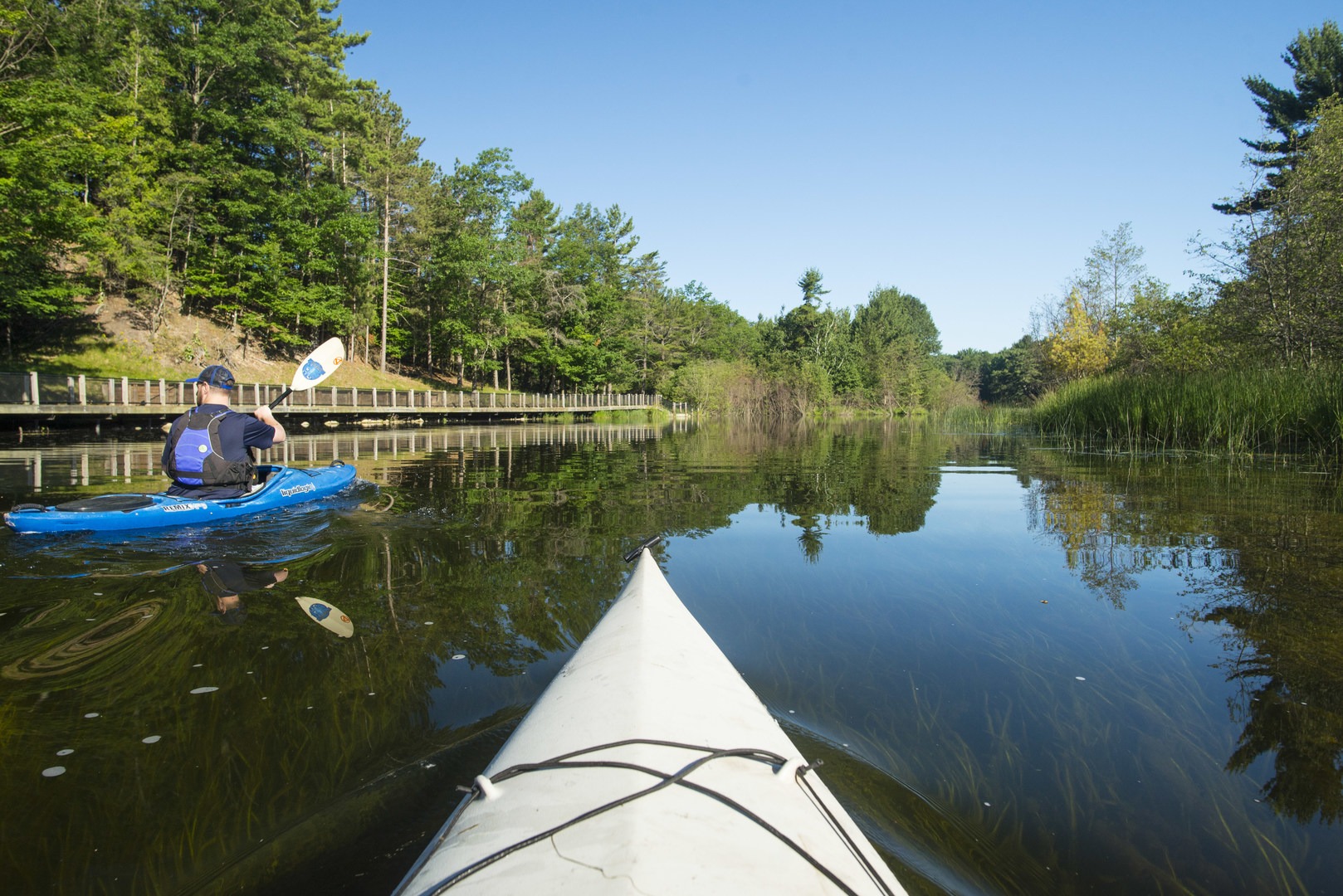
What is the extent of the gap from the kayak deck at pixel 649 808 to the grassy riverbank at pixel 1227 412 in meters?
13.2

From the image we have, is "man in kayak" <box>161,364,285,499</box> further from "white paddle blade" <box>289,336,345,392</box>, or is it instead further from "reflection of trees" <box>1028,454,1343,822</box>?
"reflection of trees" <box>1028,454,1343,822</box>

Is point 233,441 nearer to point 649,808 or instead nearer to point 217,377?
point 217,377

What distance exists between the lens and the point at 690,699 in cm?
199

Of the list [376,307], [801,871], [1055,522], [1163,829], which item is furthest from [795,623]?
[376,307]

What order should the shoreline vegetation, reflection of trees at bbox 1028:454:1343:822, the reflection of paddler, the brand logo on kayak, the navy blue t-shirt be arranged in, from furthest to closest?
1. the shoreline vegetation
2. the navy blue t-shirt
3. the brand logo on kayak
4. the reflection of paddler
5. reflection of trees at bbox 1028:454:1343:822

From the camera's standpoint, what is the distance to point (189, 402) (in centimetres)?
2094

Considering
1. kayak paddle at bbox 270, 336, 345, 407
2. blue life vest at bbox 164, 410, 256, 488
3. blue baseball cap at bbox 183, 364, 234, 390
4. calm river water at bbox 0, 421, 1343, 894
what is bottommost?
calm river water at bbox 0, 421, 1343, 894

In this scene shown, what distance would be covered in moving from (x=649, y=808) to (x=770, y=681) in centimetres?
186

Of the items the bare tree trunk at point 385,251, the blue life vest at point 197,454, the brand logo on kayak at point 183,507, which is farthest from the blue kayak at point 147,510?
the bare tree trunk at point 385,251

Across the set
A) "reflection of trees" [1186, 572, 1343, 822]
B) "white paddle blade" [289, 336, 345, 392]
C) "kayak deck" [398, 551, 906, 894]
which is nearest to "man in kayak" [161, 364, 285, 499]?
"white paddle blade" [289, 336, 345, 392]

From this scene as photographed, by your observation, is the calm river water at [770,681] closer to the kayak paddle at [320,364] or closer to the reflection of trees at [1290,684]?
the reflection of trees at [1290,684]

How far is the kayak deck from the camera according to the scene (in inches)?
49.9

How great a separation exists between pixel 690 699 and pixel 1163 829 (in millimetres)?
1523

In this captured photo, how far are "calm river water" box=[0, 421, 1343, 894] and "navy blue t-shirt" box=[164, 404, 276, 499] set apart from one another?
43 centimetres
